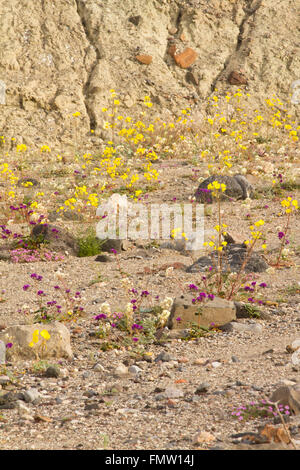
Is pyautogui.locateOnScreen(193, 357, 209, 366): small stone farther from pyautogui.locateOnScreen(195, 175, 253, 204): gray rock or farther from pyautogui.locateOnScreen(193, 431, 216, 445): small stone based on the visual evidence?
pyautogui.locateOnScreen(195, 175, 253, 204): gray rock

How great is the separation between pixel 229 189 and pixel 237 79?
318 inches

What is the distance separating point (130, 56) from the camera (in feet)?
51.7

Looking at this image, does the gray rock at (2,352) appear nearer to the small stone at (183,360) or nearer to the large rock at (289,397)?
the small stone at (183,360)

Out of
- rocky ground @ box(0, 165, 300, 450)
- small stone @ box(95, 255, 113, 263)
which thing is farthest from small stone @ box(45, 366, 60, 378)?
small stone @ box(95, 255, 113, 263)

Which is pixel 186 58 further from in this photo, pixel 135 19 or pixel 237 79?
pixel 135 19

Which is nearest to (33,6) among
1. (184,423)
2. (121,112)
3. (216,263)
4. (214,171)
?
(121,112)

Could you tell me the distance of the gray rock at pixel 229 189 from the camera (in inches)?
367

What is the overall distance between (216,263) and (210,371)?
105 inches

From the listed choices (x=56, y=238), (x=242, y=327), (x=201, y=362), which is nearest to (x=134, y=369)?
(x=201, y=362)

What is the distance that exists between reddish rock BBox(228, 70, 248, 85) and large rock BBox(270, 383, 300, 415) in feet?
46.6

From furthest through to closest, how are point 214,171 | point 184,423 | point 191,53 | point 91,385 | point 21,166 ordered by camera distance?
point 191,53 < point 21,166 < point 214,171 < point 91,385 < point 184,423

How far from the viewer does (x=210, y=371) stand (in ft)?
13.7

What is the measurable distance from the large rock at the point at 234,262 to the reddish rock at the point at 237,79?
10.5 m
